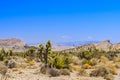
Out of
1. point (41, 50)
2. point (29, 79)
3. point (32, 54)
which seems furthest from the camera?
point (32, 54)

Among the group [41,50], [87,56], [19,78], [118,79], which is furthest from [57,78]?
[87,56]

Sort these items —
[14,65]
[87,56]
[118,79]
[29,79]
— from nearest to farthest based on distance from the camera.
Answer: [29,79], [118,79], [14,65], [87,56]

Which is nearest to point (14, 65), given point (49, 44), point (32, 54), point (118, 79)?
point (49, 44)

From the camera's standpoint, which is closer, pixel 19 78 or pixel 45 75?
pixel 19 78

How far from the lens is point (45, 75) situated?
23.0 meters

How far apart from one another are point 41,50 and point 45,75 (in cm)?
1437

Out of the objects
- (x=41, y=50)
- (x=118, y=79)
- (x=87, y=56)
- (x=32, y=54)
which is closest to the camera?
(x=118, y=79)

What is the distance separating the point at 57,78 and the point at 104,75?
403cm

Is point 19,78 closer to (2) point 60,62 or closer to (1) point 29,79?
(1) point 29,79

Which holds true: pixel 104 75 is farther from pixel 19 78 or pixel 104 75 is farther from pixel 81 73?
pixel 19 78

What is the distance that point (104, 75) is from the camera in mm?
22562

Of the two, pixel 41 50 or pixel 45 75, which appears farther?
pixel 41 50

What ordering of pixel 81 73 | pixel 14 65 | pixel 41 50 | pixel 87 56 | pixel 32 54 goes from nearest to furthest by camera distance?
pixel 81 73, pixel 14 65, pixel 41 50, pixel 87 56, pixel 32 54

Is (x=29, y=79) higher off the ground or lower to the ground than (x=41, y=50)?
lower
